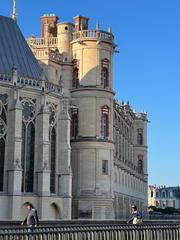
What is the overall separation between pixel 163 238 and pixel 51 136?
22.9 meters

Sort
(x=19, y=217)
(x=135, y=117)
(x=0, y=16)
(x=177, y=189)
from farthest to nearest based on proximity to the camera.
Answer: (x=177, y=189)
(x=135, y=117)
(x=0, y=16)
(x=19, y=217)

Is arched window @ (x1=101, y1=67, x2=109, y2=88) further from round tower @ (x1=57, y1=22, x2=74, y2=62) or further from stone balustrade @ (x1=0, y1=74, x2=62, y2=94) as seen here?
stone balustrade @ (x1=0, y1=74, x2=62, y2=94)

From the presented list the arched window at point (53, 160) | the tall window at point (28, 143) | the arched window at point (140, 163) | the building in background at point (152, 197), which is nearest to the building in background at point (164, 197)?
the building in background at point (152, 197)

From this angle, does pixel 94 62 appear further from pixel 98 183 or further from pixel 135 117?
pixel 135 117

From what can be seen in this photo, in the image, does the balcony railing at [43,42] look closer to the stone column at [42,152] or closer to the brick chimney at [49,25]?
the brick chimney at [49,25]

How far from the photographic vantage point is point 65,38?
2221 inches

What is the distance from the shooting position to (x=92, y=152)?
169 feet

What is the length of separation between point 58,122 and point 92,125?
5.65m

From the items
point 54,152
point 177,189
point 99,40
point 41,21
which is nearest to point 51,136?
point 54,152

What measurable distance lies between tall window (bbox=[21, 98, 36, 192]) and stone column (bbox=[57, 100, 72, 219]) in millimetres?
3003

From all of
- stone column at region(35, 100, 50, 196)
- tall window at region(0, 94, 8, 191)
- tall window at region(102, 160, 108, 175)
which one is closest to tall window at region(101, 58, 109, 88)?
tall window at region(102, 160, 108, 175)

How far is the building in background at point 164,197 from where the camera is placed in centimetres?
18038

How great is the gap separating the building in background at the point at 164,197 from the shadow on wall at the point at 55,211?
137305 mm

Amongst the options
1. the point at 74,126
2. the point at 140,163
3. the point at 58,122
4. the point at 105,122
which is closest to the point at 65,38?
the point at 74,126
